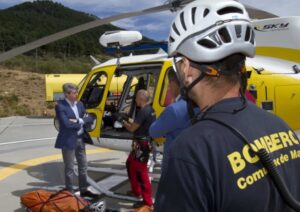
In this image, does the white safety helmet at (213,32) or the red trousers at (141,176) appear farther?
the red trousers at (141,176)

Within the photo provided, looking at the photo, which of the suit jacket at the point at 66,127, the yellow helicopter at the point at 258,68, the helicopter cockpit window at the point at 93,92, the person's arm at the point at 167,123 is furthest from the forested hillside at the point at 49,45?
the person's arm at the point at 167,123

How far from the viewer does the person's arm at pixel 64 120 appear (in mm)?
5633

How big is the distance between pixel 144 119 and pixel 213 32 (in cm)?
392

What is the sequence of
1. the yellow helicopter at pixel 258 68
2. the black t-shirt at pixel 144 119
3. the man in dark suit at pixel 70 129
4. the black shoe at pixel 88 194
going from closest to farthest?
the black t-shirt at pixel 144 119 < the yellow helicopter at pixel 258 68 < the man in dark suit at pixel 70 129 < the black shoe at pixel 88 194

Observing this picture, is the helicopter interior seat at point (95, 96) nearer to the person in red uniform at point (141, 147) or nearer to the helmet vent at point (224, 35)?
the person in red uniform at point (141, 147)

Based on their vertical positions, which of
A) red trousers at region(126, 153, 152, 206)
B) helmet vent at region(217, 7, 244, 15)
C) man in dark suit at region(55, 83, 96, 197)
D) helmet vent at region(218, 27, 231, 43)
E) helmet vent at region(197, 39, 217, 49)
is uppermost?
helmet vent at region(217, 7, 244, 15)

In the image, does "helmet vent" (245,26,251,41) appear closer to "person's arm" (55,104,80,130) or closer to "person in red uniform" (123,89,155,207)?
"person in red uniform" (123,89,155,207)

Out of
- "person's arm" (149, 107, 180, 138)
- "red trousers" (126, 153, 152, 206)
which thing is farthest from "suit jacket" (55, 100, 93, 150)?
"person's arm" (149, 107, 180, 138)

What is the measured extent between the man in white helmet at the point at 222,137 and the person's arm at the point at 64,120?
4.25 meters

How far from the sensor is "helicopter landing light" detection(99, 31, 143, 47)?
6922mm

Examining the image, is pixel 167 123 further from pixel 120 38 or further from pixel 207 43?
pixel 120 38

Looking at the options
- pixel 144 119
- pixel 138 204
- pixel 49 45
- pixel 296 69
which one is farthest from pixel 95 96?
pixel 49 45

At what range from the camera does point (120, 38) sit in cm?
693

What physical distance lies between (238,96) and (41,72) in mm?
37299
